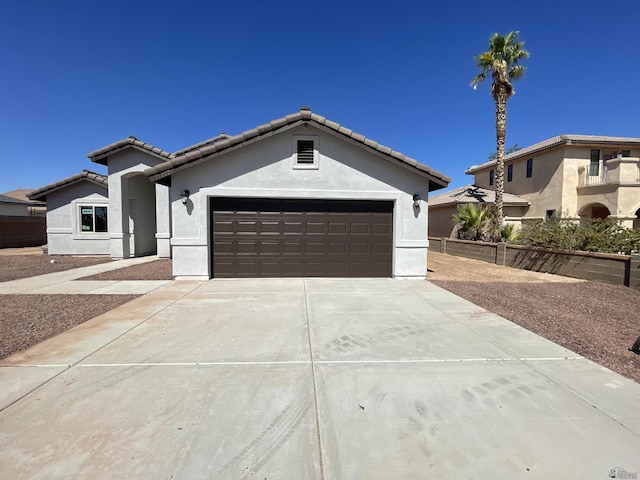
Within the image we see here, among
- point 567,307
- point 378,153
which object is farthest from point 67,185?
point 567,307

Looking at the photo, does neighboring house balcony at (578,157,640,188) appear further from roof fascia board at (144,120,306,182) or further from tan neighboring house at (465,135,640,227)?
roof fascia board at (144,120,306,182)

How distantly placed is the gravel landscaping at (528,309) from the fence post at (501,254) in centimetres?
268

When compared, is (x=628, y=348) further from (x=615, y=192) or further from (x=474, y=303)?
(x=615, y=192)

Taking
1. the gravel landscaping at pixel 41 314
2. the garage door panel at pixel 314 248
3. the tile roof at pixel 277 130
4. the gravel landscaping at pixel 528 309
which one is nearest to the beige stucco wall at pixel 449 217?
the gravel landscaping at pixel 528 309

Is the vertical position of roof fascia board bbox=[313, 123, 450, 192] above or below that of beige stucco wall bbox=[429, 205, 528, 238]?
above

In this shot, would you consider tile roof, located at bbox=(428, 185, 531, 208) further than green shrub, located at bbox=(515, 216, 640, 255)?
Yes

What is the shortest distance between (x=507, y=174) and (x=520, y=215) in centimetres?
437

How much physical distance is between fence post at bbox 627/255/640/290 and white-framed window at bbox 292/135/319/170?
30.7 feet

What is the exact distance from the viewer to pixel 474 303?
23.4 ft

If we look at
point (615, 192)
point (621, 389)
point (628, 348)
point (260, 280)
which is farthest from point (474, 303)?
point (615, 192)

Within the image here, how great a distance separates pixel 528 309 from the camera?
6758mm

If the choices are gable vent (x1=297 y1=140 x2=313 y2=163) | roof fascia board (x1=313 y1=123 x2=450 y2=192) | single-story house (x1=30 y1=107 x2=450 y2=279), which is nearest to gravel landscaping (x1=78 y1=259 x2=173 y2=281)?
single-story house (x1=30 y1=107 x2=450 y2=279)

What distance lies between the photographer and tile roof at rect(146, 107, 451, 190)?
9078 millimetres

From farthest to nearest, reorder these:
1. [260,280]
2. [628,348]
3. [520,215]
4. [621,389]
Answer: 1. [520,215]
2. [260,280]
3. [628,348]
4. [621,389]
